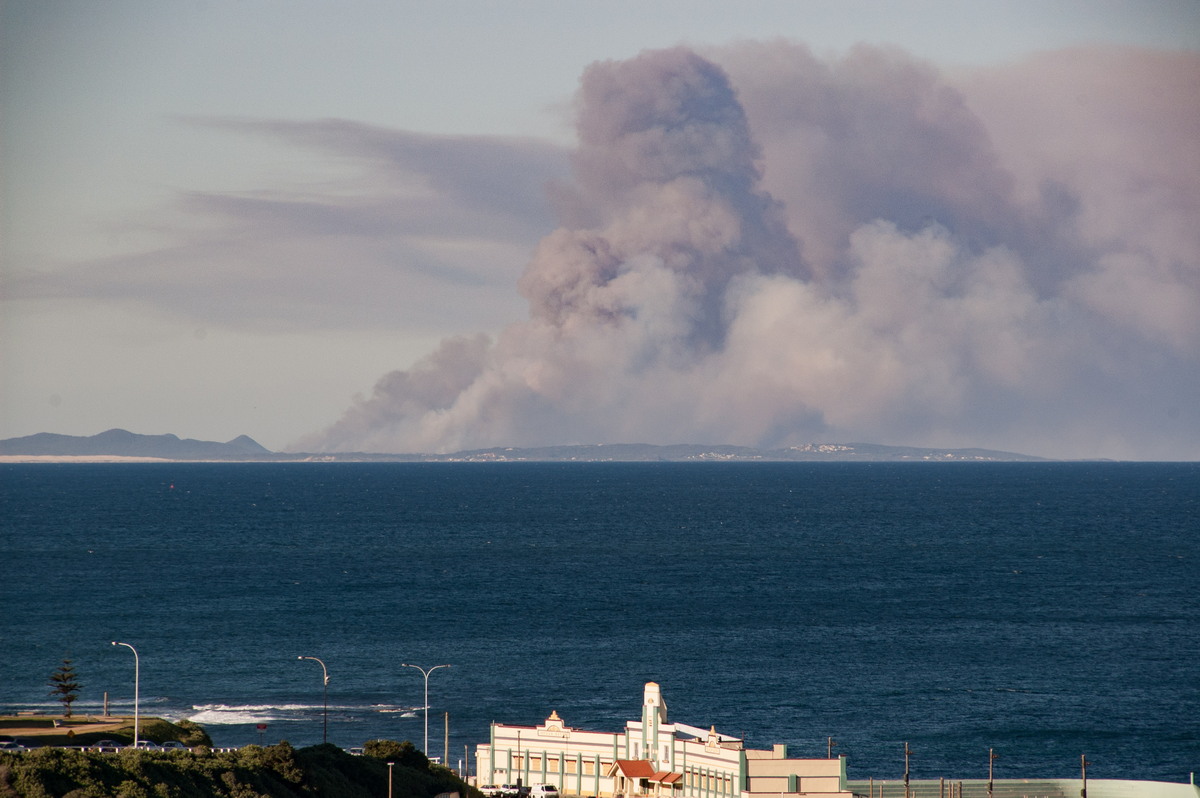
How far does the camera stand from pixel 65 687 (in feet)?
313

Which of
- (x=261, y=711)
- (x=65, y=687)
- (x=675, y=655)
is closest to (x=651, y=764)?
(x=261, y=711)

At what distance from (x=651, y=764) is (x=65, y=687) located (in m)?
48.5

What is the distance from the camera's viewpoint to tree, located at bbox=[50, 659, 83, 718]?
311 ft

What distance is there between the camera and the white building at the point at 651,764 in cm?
6369

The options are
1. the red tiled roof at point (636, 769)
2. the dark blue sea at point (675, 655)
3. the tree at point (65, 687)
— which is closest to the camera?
the red tiled roof at point (636, 769)

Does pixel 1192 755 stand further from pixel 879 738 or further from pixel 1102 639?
pixel 1102 639

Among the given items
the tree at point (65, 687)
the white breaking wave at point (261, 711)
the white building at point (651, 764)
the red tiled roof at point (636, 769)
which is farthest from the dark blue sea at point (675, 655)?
the red tiled roof at point (636, 769)

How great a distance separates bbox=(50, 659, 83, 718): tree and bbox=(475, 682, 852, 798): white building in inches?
1429

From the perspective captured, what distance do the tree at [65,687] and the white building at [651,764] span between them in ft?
119

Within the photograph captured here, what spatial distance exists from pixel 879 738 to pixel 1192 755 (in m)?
20.8

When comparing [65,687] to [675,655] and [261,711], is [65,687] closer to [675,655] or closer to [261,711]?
[261,711]

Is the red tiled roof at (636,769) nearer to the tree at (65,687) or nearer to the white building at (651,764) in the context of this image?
the white building at (651,764)

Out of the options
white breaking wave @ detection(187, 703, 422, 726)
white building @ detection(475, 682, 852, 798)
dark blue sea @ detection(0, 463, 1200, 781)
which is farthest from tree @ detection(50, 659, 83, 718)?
white building @ detection(475, 682, 852, 798)

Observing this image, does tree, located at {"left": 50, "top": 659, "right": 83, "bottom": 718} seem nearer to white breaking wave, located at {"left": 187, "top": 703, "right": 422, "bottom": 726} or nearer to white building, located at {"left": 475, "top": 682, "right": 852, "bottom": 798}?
white breaking wave, located at {"left": 187, "top": 703, "right": 422, "bottom": 726}
